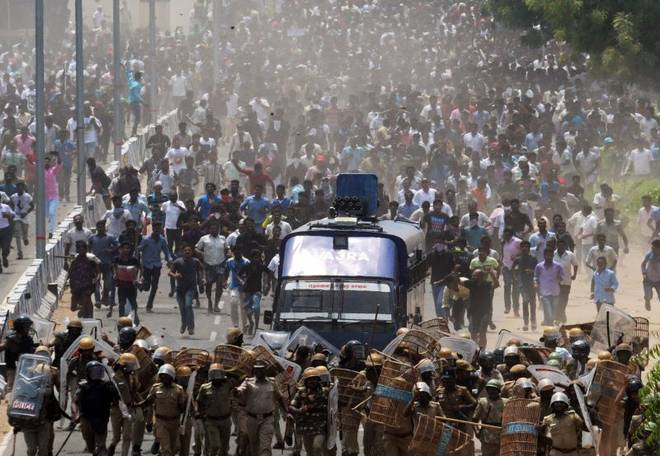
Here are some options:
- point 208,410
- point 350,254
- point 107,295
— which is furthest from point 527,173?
point 208,410

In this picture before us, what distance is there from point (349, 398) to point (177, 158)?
19396 mm

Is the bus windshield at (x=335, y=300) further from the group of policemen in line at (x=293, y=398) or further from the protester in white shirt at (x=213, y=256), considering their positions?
the protester in white shirt at (x=213, y=256)

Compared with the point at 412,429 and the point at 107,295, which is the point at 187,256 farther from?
the point at 412,429

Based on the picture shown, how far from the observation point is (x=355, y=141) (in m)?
42.4

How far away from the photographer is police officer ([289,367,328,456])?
2050 centimetres

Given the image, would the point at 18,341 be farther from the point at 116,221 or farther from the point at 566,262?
the point at 566,262

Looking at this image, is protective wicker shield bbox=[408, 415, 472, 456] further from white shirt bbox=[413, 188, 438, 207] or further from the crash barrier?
white shirt bbox=[413, 188, 438, 207]

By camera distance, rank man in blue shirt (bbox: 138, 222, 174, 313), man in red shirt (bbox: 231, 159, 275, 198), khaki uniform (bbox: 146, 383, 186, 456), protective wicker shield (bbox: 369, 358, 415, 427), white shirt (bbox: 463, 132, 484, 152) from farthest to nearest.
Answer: white shirt (bbox: 463, 132, 484, 152)
man in red shirt (bbox: 231, 159, 275, 198)
man in blue shirt (bbox: 138, 222, 174, 313)
khaki uniform (bbox: 146, 383, 186, 456)
protective wicker shield (bbox: 369, 358, 415, 427)

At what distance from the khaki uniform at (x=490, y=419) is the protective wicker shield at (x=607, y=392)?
0.93 metres

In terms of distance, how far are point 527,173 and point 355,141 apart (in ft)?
20.2

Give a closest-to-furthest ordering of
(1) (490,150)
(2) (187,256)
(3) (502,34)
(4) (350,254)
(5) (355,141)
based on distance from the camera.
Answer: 1. (4) (350,254)
2. (2) (187,256)
3. (1) (490,150)
4. (5) (355,141)
5. (3) (502,34)

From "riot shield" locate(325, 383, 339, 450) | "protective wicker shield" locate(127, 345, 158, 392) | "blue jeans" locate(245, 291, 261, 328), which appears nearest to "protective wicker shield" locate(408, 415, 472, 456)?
"riot shield" locate(325, 383, 339, 450)

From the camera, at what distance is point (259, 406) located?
21.0 metres

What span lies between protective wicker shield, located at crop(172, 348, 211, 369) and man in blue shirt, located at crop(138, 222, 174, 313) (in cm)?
927
